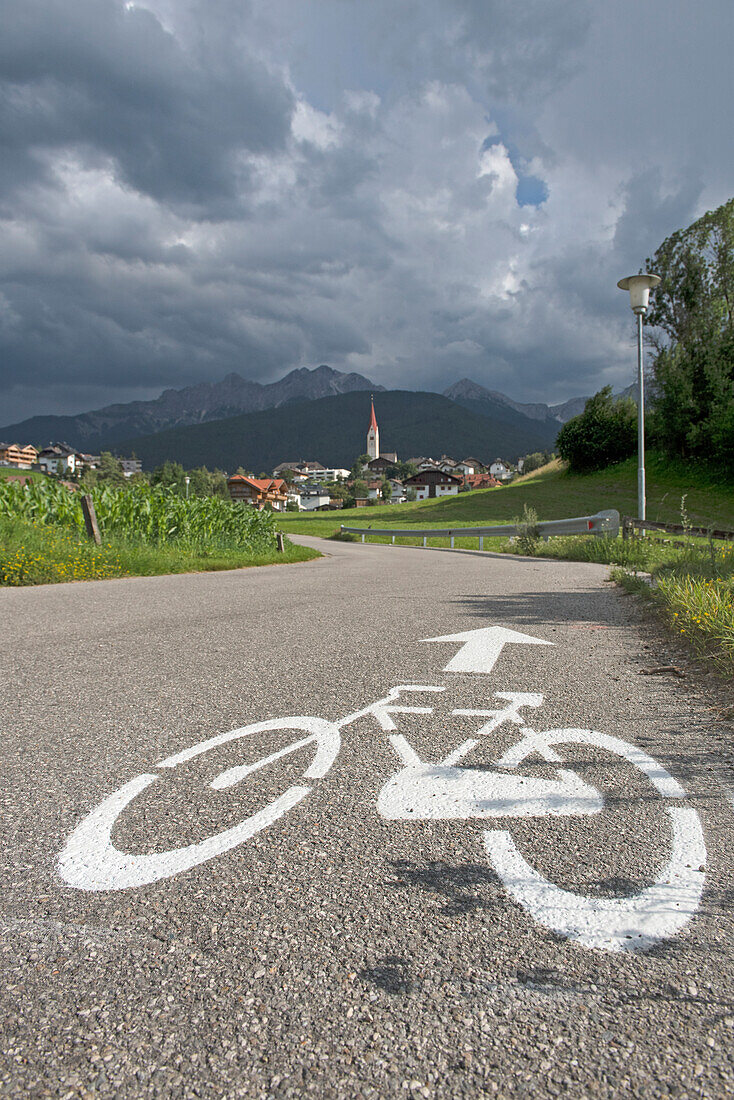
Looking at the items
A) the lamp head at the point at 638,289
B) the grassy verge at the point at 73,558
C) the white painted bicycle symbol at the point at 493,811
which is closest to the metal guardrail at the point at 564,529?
the lamp head at the point at 638,289

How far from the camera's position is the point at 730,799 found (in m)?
2.46

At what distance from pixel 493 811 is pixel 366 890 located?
701 mm

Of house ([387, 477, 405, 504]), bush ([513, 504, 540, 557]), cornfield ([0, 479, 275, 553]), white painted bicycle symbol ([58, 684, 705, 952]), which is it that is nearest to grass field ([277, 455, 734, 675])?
bush ([513, 504, 540, 557])

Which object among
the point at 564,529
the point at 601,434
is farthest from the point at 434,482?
the point at 564,529

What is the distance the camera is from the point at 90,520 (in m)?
12.7

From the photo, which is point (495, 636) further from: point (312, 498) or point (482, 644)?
point (312, 498)

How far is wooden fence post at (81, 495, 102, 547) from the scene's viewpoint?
12.6 m

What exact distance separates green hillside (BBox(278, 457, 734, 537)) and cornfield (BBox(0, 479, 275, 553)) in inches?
845

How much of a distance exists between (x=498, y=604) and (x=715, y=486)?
37.8 meters

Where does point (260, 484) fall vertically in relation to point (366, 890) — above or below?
above

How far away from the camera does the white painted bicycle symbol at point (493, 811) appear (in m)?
1.76

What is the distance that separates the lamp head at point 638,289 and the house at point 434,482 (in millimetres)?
129004

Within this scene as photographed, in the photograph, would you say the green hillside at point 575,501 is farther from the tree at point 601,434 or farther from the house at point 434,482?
the house at point 434,482

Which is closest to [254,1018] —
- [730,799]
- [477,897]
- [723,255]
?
[477,897]
